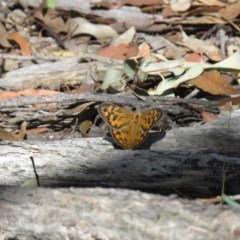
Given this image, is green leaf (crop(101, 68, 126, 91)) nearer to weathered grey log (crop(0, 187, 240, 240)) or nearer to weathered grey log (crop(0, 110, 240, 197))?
weathered grey log (crop(0, 110, 240, 197))

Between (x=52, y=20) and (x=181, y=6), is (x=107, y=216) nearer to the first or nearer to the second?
(x=181, y=6)

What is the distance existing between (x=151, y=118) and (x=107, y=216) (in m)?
0.80

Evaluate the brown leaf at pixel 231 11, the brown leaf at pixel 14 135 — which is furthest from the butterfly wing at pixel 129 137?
the brown leaf at pixel 231 11

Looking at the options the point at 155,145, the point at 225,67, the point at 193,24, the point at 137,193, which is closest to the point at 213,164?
the point at 155,145

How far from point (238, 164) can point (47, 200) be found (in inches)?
29.3

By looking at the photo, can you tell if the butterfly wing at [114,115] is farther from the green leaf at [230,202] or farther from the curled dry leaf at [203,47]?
the curled dry leaf at [203,47]

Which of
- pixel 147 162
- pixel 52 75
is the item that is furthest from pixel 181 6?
pixel 147 162

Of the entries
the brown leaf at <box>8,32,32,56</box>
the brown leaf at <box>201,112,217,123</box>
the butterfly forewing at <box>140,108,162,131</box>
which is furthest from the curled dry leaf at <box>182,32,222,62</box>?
the butterfly forewing at <box>140,108,162,131</box>

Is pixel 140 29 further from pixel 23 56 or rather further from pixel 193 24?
pixel 23 56

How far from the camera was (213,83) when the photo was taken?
3258 millimetres

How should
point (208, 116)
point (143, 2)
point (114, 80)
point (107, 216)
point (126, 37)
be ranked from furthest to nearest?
point (143, 2), point (126, 37), point (114, 80), point (208, 116), point (107, 216)

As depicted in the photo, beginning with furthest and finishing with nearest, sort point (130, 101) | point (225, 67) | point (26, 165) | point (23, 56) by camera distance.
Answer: point (23, 56) < point (225, 67) < point (130, 101) < point (26, 165)

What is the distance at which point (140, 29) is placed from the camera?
13.5 feet

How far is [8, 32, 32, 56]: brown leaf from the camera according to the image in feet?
13.6
